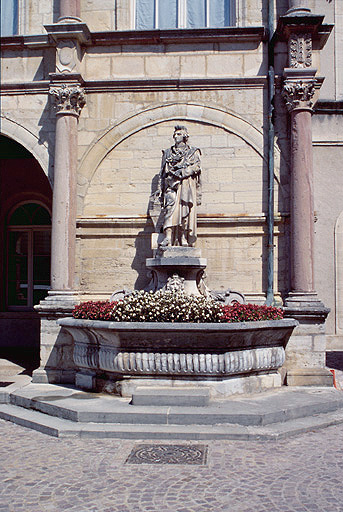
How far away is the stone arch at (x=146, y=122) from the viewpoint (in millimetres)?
10414

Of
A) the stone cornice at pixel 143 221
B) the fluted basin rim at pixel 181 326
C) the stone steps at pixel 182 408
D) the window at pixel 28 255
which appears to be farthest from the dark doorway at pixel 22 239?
the fluted basin rim at pixel 181 326

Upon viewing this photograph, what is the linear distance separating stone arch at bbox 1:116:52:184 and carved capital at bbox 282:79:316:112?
4.55 metres

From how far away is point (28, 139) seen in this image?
1074cm

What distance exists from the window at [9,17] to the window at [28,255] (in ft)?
17.0

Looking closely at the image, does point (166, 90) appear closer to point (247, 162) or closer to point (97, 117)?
point (97, 117)

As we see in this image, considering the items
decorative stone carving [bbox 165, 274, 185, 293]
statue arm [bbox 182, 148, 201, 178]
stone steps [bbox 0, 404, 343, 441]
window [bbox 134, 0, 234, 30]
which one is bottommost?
stone steps [bbox 0, 404, 343, 441]

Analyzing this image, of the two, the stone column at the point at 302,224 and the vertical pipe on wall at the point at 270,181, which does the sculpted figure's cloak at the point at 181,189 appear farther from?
the stone column at the point at 302,224

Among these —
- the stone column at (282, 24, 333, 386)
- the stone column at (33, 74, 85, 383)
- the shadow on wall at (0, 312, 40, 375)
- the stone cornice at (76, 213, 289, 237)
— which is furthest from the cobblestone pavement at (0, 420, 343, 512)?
the shadow on wall at (0, 312, 40, 375)

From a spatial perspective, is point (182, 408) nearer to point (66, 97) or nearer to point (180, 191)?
point (180, 191)

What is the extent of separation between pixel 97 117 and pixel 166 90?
140 cm

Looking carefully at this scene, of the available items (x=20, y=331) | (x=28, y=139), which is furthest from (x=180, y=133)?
(x=20, y=331)

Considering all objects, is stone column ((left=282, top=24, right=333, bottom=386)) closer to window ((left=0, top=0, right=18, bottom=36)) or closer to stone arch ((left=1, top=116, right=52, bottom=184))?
stone arch ((left=1, top=116, right=52, bottom=184))

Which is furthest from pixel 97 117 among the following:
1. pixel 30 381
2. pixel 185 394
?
pixel 185 394

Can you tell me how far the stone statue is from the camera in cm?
950
